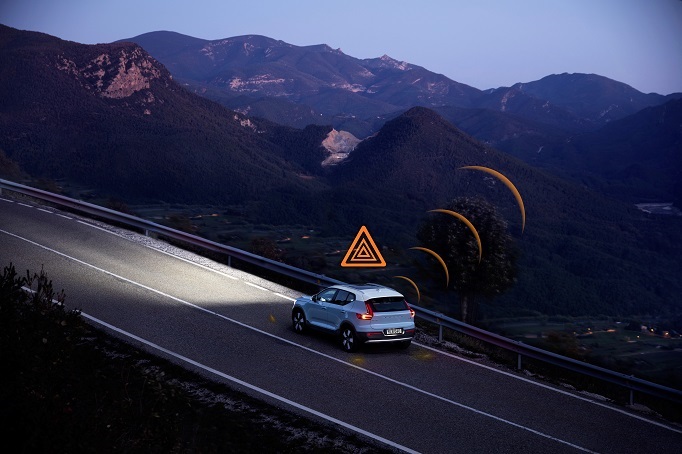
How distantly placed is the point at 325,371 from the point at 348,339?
75.4 inches

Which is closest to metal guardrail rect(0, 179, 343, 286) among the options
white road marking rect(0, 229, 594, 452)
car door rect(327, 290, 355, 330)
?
car door rect(327, 290, 355, 330)

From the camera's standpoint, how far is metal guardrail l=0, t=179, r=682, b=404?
50.6ft

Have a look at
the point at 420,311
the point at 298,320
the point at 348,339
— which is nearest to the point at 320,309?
the point at 298,320

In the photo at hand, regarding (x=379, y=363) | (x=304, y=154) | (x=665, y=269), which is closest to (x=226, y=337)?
(x=379, y=363)

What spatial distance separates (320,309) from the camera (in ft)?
58.4

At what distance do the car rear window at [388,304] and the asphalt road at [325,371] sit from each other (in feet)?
3.47

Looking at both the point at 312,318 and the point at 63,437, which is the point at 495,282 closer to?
the point at 312,318

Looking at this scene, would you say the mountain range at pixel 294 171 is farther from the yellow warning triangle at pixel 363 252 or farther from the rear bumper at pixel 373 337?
the rear bumper at pixel 373 337

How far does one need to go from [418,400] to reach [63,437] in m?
8.35

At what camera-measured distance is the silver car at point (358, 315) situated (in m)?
16.8

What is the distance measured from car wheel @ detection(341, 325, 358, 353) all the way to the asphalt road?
9.0 inches

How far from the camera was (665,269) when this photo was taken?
13738 centimetres

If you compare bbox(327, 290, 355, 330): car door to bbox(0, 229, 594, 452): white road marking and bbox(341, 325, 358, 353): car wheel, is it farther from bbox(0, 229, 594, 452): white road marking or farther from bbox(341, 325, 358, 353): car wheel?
bbox(0, 229, 594, 452): white road marking

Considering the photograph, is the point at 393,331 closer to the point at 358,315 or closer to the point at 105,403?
the point at 358,315
